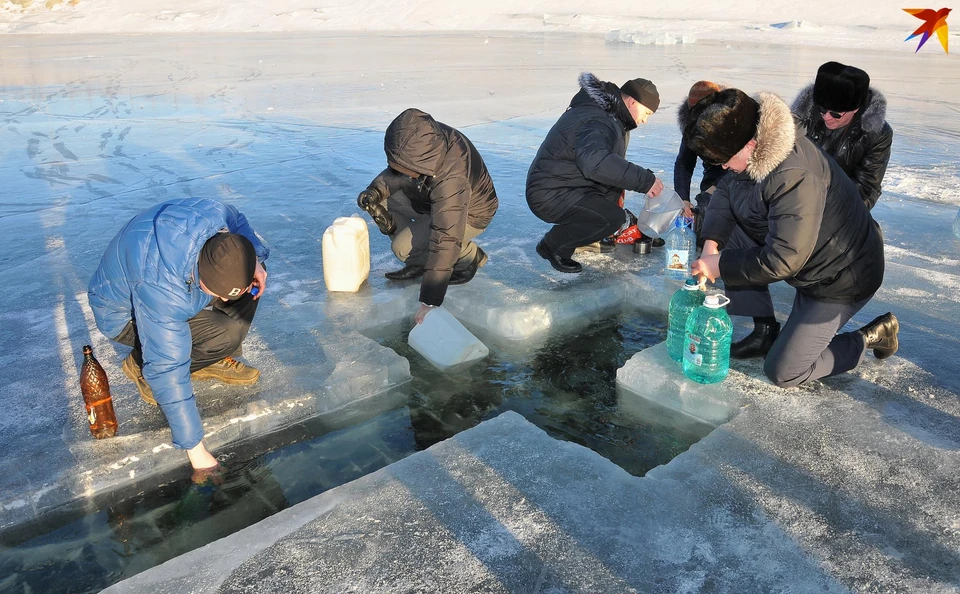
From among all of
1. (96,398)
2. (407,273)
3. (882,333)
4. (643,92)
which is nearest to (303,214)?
(407,273)

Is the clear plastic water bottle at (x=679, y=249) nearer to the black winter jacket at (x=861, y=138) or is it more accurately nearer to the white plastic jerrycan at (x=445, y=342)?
the black winter jacket at (x=861, y=138)

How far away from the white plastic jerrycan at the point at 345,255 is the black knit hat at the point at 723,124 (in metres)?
2.45

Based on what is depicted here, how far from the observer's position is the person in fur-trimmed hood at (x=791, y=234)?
313cm

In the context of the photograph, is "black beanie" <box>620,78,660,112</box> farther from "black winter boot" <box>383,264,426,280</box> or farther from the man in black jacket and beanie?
"black winter boot" <box>383,264,426,280</box>

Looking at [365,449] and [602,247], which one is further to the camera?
[602,247]

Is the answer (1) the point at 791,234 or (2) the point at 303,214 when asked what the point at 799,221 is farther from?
(2) the point at 303,214

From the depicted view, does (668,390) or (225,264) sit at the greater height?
(225,264)

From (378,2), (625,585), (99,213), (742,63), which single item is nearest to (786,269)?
(625,585)

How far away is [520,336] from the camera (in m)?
4.64

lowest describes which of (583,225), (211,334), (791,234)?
(211,334)

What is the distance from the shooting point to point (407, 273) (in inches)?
207

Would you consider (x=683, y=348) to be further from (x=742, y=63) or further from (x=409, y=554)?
(x=742, y=63)

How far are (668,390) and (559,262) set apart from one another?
1.74m

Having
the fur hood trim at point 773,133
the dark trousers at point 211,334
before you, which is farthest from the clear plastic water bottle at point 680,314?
the dark trousers at point 211,334
